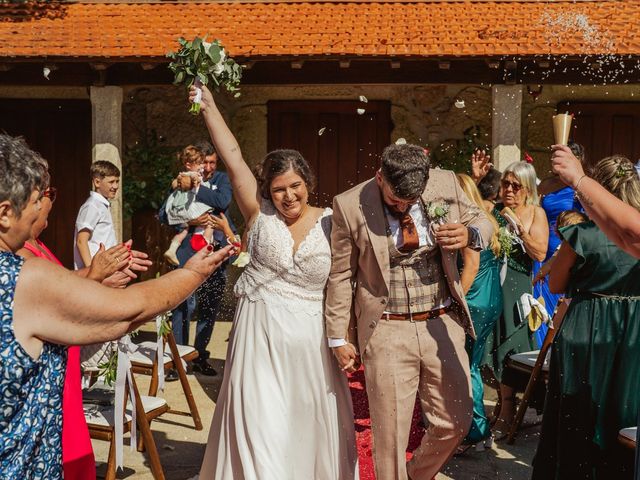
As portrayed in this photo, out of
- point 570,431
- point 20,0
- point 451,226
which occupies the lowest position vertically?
point 570,431

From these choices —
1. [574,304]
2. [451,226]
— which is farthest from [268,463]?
[574,304]

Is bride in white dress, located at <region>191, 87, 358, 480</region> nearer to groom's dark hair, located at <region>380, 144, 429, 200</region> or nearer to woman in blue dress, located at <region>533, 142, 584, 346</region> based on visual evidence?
groom's dark hair, located at <region>380, 144, 429, 200</region>

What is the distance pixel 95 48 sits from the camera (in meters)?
10.3

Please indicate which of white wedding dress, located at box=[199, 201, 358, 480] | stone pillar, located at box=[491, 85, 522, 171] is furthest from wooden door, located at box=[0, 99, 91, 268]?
white wedding dress, located at box=[199, 201, 358, 480]

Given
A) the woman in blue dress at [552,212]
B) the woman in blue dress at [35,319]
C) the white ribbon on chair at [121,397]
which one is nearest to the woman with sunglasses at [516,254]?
the woman in blue dress at [552,212]

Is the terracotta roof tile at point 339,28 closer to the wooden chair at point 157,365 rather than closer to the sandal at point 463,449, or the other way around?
the wooden chair at point 157,365

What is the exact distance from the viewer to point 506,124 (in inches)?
404

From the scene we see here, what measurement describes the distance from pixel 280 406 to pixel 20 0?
10.0 m

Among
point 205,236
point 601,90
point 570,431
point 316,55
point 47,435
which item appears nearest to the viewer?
point 47,435

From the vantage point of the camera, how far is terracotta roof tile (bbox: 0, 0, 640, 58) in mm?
10109

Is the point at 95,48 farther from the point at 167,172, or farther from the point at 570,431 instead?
the point at 570,431

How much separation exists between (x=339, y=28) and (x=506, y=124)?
8.71ft

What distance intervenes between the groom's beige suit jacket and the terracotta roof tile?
19.2 ft

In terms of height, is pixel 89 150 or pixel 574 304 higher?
pixel 89 150
